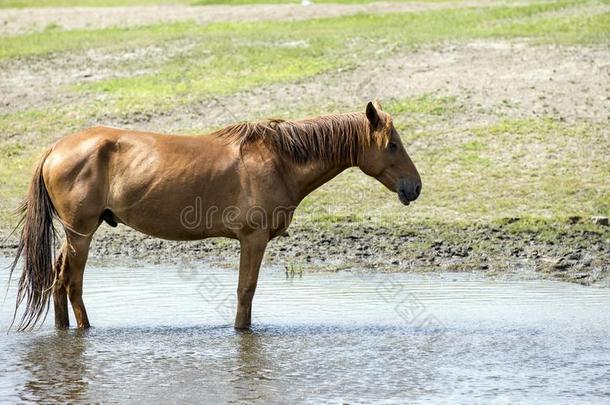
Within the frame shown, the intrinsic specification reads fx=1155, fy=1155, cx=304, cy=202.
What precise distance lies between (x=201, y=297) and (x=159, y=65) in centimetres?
987

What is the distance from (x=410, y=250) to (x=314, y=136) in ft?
9.21

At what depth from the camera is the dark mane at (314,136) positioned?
866 centimetres

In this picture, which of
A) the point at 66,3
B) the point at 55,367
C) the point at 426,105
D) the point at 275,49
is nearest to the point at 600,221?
the point at 426,105

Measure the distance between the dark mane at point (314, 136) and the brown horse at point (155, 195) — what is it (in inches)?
0.5

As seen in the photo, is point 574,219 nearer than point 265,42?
Yes

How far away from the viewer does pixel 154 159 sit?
851cm

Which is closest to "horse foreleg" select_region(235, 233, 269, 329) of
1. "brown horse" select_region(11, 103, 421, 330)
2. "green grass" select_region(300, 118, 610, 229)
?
"brown horse" select_region(11, 103, 421, 330)

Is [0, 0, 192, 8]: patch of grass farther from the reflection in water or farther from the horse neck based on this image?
the reflection in water

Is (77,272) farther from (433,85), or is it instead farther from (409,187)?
(433,85)

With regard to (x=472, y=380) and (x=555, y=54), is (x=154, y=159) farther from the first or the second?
(x=555, y=54)

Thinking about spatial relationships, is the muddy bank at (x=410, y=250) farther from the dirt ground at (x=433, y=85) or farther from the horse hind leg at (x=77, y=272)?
the dirt ground at (x=433, y=85)

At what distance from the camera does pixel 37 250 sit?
8.46 metres

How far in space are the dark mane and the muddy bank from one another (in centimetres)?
220

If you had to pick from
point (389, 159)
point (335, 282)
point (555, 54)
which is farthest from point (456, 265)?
point (555, 54)
